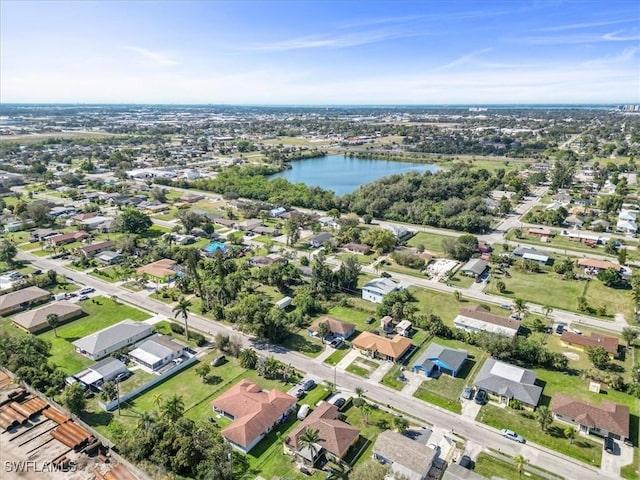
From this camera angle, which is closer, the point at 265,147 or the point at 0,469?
the point at 0,469

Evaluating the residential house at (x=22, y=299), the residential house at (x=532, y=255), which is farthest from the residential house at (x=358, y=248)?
the residential house at (x=22, y=299)

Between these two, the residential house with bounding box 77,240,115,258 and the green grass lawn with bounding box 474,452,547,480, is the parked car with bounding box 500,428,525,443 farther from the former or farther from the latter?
the residential house with bounding box 77,240,115,258

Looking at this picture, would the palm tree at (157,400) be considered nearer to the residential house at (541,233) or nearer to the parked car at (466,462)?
the parked car at (466,462)

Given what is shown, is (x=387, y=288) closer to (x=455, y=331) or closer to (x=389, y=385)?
(x=455, y=331)

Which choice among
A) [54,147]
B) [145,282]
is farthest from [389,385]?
[54,147]

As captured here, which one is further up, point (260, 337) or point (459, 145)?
point (459, 145)

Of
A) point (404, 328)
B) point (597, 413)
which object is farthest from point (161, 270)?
point (597, 413)

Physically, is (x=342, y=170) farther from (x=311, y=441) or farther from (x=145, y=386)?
(x=311, y=441)

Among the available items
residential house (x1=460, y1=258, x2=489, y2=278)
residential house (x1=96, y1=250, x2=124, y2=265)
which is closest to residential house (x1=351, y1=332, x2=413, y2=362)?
residential house (x1=460, y1=258, x2=489, y2=278)
